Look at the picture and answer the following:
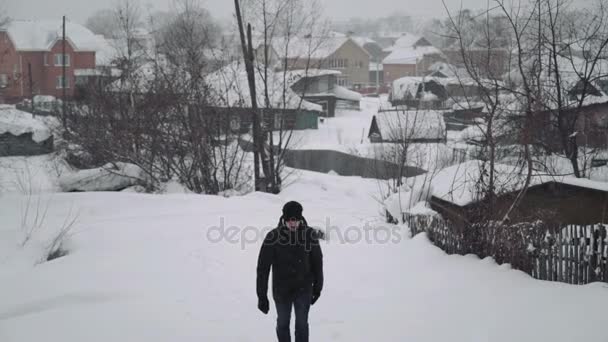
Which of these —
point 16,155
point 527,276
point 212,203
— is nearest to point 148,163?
point 212,203

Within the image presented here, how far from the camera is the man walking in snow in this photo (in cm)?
510

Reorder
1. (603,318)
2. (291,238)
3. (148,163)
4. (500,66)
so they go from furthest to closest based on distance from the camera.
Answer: (148,163), (500,66), (603,318), (291,238)

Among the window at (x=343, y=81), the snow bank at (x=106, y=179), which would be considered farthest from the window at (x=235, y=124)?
the window at (x=343, y=81)

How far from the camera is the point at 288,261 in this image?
5.10 metres

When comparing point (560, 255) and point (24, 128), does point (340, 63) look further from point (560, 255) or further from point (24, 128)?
point (560, 255)

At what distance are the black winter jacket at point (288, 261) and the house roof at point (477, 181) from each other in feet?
16.3

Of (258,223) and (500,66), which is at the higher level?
(500,66)

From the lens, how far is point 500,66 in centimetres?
1281

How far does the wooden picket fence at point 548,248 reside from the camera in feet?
22.2

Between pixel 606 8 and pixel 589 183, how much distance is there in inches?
201

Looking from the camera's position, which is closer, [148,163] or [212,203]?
[212,203]

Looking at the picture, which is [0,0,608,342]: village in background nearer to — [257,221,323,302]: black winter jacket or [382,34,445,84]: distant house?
[257,221,323,302]: black winter jacket

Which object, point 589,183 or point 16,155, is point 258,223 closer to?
point 589,183

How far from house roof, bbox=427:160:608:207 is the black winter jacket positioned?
4.98 m
